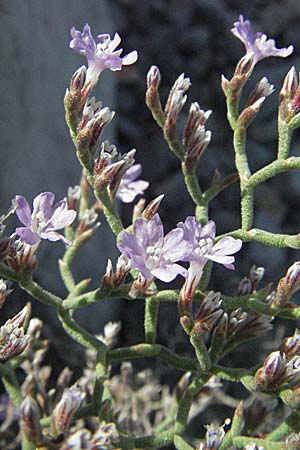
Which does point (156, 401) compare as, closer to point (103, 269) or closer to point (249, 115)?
point (103, 269)

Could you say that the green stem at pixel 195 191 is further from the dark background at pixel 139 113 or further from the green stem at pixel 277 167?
the dark background at pixel 139 113

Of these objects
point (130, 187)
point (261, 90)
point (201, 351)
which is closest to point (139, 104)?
point (130, 187)

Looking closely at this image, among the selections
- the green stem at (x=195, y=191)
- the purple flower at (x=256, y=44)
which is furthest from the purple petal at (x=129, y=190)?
the purple flower at (x=256, y=44)

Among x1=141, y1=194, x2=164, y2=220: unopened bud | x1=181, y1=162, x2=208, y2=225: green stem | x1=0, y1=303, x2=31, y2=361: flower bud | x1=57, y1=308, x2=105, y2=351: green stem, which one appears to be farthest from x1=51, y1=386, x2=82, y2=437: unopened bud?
x1=181, y1=162, x2=208, y2=225: green stem

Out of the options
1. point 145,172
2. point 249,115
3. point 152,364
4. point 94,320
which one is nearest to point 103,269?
point 94,320

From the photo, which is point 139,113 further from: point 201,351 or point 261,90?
point 201,351

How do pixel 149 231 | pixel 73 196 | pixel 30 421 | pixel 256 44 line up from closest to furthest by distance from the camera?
pixel 30 421 < pixel 149 231 < pixel 256 44 < pixel 73 196
